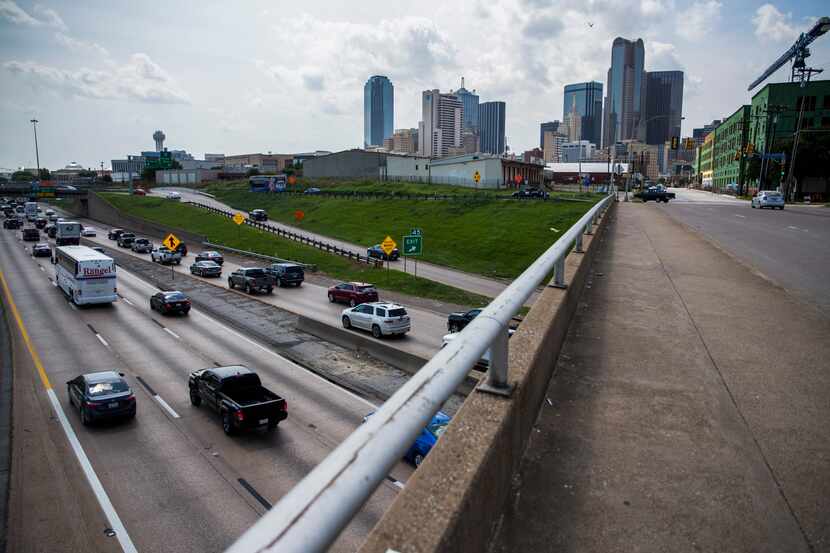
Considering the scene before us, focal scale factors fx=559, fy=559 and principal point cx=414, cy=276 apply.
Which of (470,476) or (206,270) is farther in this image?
(206,270)

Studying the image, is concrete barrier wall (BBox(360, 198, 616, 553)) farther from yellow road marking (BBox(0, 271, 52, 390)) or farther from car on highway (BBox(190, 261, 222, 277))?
car on highway (BBox(190, 261, 222, 277))

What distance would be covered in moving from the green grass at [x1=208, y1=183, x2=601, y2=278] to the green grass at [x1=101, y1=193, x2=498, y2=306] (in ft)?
25.6

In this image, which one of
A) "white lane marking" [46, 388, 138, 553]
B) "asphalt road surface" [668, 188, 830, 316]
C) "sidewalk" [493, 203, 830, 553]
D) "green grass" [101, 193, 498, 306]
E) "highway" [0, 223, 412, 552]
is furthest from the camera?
"green grass" [101, 193, 498, 306]

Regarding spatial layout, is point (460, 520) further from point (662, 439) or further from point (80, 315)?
point (80, 315)

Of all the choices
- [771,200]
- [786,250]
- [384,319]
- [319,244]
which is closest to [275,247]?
[319,244]

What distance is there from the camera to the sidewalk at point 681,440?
2.66 m

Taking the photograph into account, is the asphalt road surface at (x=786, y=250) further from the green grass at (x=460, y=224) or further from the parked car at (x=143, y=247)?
the parked car at (x=143, y=247)

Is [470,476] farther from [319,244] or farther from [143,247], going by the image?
[143,247]

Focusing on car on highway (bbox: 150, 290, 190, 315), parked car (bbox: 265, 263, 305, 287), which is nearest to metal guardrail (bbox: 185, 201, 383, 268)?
parked car (bbox: 265, 263, 305, 287)

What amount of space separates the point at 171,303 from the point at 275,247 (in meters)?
29.1

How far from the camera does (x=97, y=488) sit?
13953 mm

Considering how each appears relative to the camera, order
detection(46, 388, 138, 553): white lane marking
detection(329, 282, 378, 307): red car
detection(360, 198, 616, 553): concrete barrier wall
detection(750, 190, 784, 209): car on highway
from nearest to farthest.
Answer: detection(360, 198, 616, 553): concrete barrier wall
detection(46, 388, 138, 553): white lane marking
detection(329, 282, 378, 307): red car
detection(750, 190, 784, 209): car on highway

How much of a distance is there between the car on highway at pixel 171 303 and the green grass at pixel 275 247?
1455 cm

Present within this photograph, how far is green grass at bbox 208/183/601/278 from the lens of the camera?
5231 centimetres
